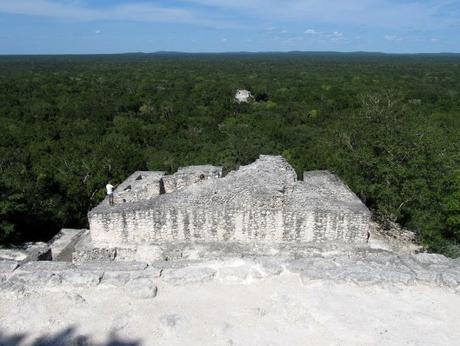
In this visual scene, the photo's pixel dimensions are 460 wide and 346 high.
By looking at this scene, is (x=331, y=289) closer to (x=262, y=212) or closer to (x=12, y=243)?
(x=262, y=212)

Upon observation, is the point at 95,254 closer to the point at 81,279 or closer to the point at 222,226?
the point at 222,226

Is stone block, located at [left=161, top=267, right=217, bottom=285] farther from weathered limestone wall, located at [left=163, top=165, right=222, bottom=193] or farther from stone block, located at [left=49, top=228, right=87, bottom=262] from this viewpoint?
weathered limestone wall, located at [left=163, top=165, right=222, bottom=193]

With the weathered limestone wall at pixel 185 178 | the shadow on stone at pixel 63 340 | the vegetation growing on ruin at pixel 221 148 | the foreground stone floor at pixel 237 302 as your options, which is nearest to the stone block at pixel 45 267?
the foreground stone floor at pixel 237 302

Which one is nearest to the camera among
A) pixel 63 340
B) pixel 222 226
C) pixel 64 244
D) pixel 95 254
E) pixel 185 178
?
pixel 63 340

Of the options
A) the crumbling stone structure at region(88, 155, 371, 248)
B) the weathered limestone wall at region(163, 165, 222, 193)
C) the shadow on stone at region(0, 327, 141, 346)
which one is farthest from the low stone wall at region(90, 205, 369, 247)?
the shadow on stone at region(0, 327, 141, 346)

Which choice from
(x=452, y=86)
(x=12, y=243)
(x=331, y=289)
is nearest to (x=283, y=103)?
(x=452, y=86)

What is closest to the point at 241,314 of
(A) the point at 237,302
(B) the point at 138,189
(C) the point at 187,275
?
(A) the point at 237,302
